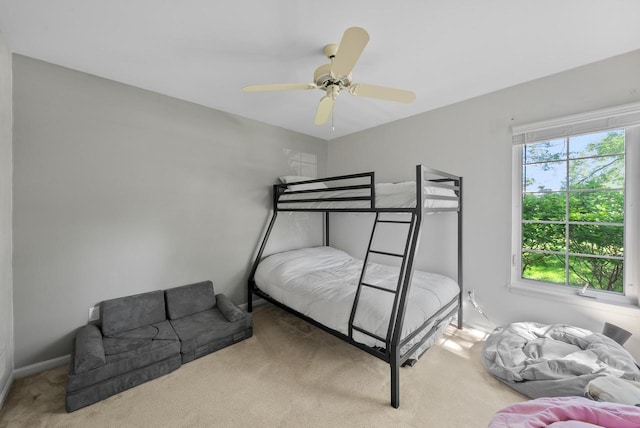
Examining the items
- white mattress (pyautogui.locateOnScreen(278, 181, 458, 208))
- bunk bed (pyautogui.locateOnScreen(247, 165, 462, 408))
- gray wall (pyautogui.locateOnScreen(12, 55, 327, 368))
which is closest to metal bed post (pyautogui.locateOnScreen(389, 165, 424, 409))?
bunk bed (pyautogui.locateOnScreen(247, 165, 462, 408))

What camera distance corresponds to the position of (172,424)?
4.91 ft

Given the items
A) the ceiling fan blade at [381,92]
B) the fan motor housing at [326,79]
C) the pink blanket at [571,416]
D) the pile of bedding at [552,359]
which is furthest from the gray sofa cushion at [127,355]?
the pile of bedding at [552,359]

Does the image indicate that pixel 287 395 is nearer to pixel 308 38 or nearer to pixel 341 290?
pixel 341 290

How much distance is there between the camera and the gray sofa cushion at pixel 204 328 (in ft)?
6.87

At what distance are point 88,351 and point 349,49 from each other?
259cm

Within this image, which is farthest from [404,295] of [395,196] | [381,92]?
[381,92]

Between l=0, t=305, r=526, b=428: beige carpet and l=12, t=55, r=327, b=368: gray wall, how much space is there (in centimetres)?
70

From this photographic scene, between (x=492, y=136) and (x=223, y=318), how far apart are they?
3284 mm

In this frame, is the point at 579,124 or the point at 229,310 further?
the point at 229,310

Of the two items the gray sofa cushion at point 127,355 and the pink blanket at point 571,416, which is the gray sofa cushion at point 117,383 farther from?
the pink blanket at point 571,416

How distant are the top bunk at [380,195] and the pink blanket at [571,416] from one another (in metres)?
1.20

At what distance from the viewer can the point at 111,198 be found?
2229 mm

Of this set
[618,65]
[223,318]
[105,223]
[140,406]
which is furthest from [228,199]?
[618,65]

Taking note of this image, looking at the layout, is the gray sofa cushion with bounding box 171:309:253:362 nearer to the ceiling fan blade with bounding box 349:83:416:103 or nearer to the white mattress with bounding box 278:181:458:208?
the white mattress with bounding box 278:181:458:208
